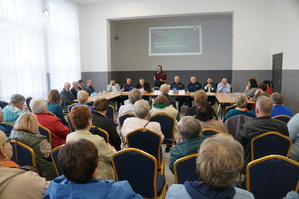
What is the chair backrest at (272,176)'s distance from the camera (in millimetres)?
1804

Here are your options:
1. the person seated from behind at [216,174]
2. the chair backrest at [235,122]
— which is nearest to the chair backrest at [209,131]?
the chair backrest at [235,122]

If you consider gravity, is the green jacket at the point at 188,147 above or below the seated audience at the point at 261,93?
below

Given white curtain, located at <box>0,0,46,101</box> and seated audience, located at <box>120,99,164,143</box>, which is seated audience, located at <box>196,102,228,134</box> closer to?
seated audience, located at <box>120,99,164,143</box>

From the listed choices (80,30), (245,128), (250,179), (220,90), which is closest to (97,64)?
(80,30)

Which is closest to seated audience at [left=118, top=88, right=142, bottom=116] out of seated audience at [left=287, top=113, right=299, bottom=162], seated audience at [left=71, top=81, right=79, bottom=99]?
seated audience at [left=287, top=113, right=299, bottom=162]

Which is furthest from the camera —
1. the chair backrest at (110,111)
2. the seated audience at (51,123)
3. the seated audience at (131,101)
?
the chair backrest at (110,111)

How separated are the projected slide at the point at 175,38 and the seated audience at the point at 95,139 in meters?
9.01

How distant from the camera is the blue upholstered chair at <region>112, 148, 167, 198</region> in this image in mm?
2002

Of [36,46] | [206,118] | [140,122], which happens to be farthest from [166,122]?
A: [36,46]

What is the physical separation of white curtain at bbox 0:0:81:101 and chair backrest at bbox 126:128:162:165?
15.0ft

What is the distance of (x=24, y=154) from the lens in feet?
7.37

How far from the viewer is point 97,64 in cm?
996

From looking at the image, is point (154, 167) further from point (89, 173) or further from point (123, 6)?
point (123, 6)

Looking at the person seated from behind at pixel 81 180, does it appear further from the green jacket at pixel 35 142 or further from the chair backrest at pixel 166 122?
the chair backrest at pixel 166 122
